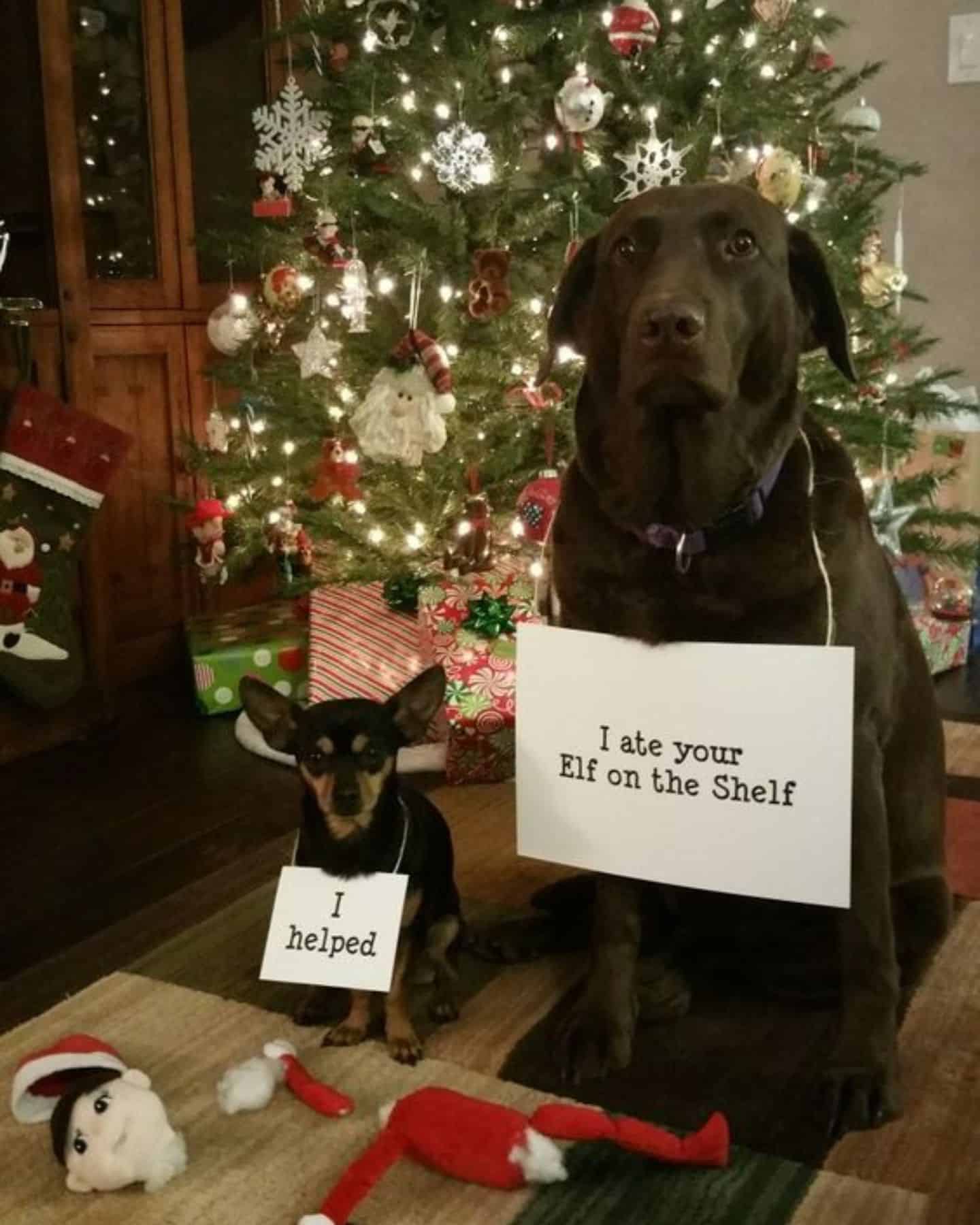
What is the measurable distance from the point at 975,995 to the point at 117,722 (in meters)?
1.94

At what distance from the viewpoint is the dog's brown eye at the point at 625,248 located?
1341 mm

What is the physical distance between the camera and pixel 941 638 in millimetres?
3107

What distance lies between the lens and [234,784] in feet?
8.02

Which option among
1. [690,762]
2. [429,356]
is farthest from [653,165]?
[690,762]

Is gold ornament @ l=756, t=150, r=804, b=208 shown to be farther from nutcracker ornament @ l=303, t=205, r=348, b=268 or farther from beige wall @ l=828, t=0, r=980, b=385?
beige wall @ l=828, t=0, r=980, b=385

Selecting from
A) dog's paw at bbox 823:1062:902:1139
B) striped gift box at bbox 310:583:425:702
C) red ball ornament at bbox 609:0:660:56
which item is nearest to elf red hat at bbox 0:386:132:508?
striped gift box at bbox 310:583:425:702

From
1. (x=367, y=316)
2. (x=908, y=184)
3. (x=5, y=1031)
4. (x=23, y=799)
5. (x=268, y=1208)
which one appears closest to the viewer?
(x=268, y=1208)

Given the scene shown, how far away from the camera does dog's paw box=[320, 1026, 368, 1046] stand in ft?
4.83

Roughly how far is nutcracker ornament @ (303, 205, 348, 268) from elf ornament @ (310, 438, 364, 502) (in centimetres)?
36

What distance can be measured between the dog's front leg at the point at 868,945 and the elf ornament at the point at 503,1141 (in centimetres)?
20

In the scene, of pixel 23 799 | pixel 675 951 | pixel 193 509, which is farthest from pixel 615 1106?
pixel 193 509

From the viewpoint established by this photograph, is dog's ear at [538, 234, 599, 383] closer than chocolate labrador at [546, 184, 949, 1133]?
No

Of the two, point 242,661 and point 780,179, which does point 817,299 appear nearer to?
point 780,179

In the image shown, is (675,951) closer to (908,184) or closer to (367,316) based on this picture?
(367,316)
